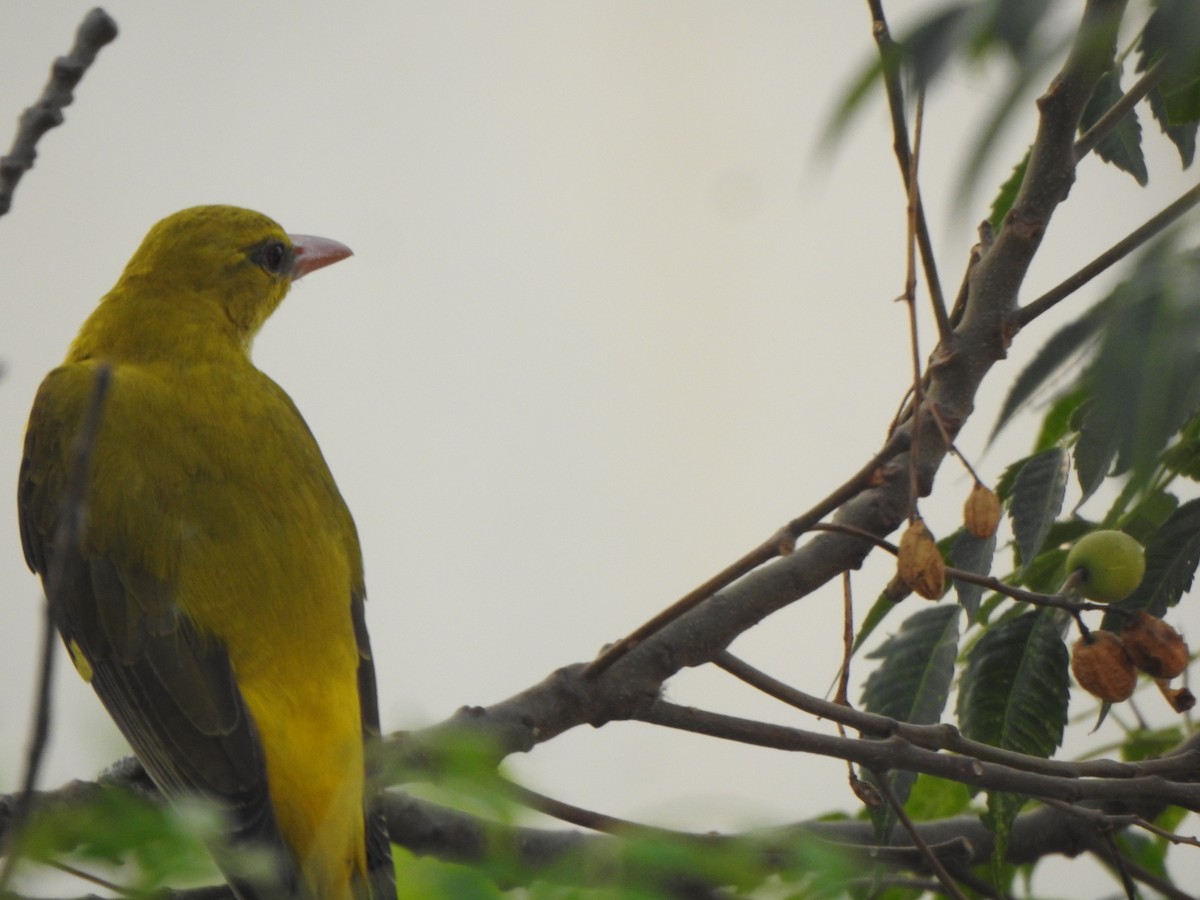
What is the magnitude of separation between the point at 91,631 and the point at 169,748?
0.28 m

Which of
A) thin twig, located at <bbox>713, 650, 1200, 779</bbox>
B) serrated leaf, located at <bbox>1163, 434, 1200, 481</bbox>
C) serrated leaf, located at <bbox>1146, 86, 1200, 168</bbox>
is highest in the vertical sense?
serrated leaf, located at <bbox>1146, 86, 1200, 168</bbox>

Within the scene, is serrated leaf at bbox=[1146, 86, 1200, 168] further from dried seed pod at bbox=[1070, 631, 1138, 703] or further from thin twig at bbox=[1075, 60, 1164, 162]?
dried seed pod at bbox=[1070, 631, 1138, 703]

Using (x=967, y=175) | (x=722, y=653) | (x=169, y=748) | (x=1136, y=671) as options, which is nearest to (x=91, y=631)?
(x=169, y=748)

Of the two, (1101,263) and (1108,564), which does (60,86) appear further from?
(1108,564)

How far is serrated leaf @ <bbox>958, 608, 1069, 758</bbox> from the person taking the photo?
1.36m

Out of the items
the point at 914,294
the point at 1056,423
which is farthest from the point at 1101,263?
the point at 1056,423

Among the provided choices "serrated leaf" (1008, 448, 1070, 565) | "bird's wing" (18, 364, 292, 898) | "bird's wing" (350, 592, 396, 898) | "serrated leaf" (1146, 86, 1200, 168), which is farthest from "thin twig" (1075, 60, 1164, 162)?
"bird's wing" (18, 364, 292, 898)

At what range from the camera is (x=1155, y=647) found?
130cm

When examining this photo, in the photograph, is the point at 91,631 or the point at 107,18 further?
the point at 91,631

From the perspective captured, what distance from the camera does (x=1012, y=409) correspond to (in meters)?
0.74

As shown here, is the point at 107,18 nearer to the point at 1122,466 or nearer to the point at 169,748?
the point at 1122,466

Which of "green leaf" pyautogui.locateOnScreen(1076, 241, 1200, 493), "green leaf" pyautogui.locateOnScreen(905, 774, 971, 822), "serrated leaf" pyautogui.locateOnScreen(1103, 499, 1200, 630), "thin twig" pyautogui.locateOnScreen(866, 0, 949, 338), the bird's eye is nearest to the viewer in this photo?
"green leaf" pyautogui.locateOnScreen(1076, 241, 1200, 493)

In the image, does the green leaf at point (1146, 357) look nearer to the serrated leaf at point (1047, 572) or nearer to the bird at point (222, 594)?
the serrated leaf at point (1047, 572)

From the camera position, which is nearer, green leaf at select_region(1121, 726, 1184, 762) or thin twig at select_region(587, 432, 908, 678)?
thin twig at select_region(587, 432, 908, 678)
